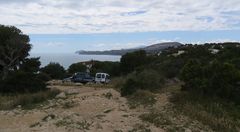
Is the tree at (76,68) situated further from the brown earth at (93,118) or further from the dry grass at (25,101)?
the brown earth at (93,118)

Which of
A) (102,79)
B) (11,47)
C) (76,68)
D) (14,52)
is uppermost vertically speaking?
(11,47)

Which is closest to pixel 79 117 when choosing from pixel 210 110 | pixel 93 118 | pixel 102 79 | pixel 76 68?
pixel 93 118

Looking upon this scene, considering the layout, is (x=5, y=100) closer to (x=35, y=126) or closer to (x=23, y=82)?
(x=23, y=82)

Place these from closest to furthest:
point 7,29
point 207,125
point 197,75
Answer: point 207,125, point 197,75, point 7,29

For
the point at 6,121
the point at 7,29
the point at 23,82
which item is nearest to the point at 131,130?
the point at 6,121

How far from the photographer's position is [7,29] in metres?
52.3

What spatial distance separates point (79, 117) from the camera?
20172 millimetres

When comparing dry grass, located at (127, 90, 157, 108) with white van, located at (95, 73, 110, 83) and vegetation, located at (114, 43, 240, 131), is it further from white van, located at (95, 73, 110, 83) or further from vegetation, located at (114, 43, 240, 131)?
white van, located at (95, 73, 110, 83)

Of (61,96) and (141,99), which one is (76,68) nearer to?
(61,96)

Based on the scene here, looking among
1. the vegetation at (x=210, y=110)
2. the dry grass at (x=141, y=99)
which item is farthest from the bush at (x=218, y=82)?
the dry grass at (x=141, y=99)

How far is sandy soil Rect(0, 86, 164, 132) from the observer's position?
17.9 m

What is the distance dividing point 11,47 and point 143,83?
2307cm

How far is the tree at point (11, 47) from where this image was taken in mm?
50375

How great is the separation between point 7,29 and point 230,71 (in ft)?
104
